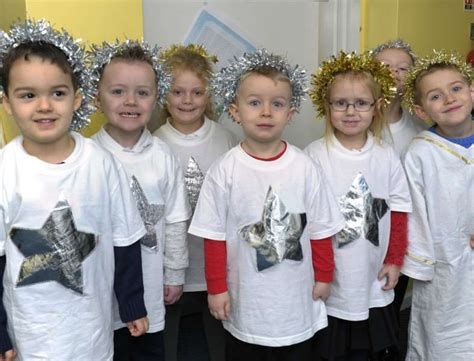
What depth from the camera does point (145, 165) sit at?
6.06 feet

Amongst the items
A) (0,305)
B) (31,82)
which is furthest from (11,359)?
(31,82)

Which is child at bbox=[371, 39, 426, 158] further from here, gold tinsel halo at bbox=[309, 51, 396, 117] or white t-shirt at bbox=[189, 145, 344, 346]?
white t-shirt at bbox=[189, 145, 344, 346]

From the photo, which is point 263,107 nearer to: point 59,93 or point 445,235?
point 59,93

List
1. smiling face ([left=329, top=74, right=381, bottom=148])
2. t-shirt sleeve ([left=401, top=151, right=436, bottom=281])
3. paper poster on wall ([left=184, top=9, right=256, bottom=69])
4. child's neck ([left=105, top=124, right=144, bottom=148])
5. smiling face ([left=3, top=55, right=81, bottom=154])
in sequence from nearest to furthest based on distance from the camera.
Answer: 1. smiling face ([left=3, top=55, right=81, bottom=154])
2. child's neck ([left=105, top=124, right=144, bottom=148])
3. smiling face ([left=329, top=74, right=381, bottom=148])
4. t-shirt sleeve ([left=401, top=151, right=436, bottom=281])
5. paper poster on wall ([left=184, top=9, right=256, bottom=69])

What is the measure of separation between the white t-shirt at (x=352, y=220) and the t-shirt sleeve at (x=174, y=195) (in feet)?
1.66

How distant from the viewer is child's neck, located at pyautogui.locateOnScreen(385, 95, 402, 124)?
2.39 meters

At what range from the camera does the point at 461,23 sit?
3.36 meters

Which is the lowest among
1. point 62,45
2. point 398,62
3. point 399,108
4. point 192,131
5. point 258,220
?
point 258,220

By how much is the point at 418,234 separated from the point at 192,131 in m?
0.98

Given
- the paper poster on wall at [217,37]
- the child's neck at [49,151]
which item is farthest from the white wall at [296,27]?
the child's neck at [49,151]

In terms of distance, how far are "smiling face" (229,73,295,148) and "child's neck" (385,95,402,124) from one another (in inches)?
29.8

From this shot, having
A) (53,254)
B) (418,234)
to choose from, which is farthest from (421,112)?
(53,254)

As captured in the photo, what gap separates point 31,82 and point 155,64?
57 cm

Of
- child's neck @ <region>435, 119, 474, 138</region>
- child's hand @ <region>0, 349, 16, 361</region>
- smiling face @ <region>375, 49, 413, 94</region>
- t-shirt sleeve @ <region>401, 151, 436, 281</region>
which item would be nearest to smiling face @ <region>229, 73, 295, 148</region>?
t-shirt sleeve @ <region>401, 151, 436, 281</region>
